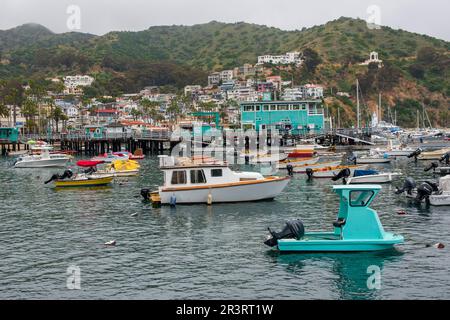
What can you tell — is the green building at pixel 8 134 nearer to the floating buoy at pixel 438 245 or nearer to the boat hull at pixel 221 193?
the boat hull at pixel 221 193

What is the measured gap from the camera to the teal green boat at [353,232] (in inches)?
1138

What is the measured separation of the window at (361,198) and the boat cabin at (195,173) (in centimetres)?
1753

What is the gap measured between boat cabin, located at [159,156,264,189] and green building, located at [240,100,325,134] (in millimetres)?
86255

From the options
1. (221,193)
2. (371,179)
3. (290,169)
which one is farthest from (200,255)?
(290,169)

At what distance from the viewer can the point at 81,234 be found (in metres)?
36.4

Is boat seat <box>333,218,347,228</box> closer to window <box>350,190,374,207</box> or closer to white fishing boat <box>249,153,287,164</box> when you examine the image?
window <box>350,190,374,207</box>

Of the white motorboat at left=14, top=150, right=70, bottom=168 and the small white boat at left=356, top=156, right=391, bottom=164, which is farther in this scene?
the white motorboat at left=14, top=150, right=70, bottom=168

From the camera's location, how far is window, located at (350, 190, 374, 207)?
2883cm

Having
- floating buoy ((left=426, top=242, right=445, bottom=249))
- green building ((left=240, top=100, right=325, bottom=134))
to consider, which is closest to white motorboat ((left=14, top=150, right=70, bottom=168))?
green building ((left=240, top=100, right=325, bottom=134))

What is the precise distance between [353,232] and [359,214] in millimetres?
1021

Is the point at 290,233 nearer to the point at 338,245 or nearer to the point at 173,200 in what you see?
the point at 338,245
